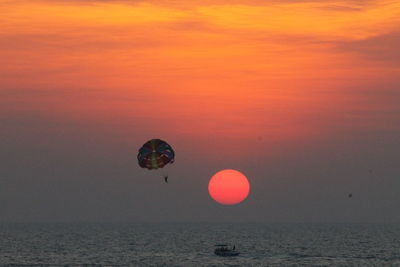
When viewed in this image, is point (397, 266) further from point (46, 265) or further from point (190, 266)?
point (46, 265)

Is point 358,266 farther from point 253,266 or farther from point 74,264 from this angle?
point 74,264

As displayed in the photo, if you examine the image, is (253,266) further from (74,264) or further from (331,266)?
(74,264)

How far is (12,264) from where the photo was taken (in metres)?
198

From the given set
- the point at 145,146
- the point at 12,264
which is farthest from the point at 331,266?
the point at 145,146

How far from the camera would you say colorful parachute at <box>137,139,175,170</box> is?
12306cm

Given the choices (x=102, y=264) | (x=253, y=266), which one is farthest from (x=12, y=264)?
(x=253, y=266)

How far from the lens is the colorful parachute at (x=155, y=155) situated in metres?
123

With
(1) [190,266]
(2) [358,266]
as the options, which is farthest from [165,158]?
(2) [358,266]

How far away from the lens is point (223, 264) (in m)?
196

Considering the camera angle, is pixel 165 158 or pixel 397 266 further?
pixel 397 266

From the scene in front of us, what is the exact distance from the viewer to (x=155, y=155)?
12356 cm

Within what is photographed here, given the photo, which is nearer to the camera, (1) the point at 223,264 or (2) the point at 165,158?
(2) the point at 165,158

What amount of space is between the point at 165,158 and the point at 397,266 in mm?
94587

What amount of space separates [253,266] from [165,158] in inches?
3136
